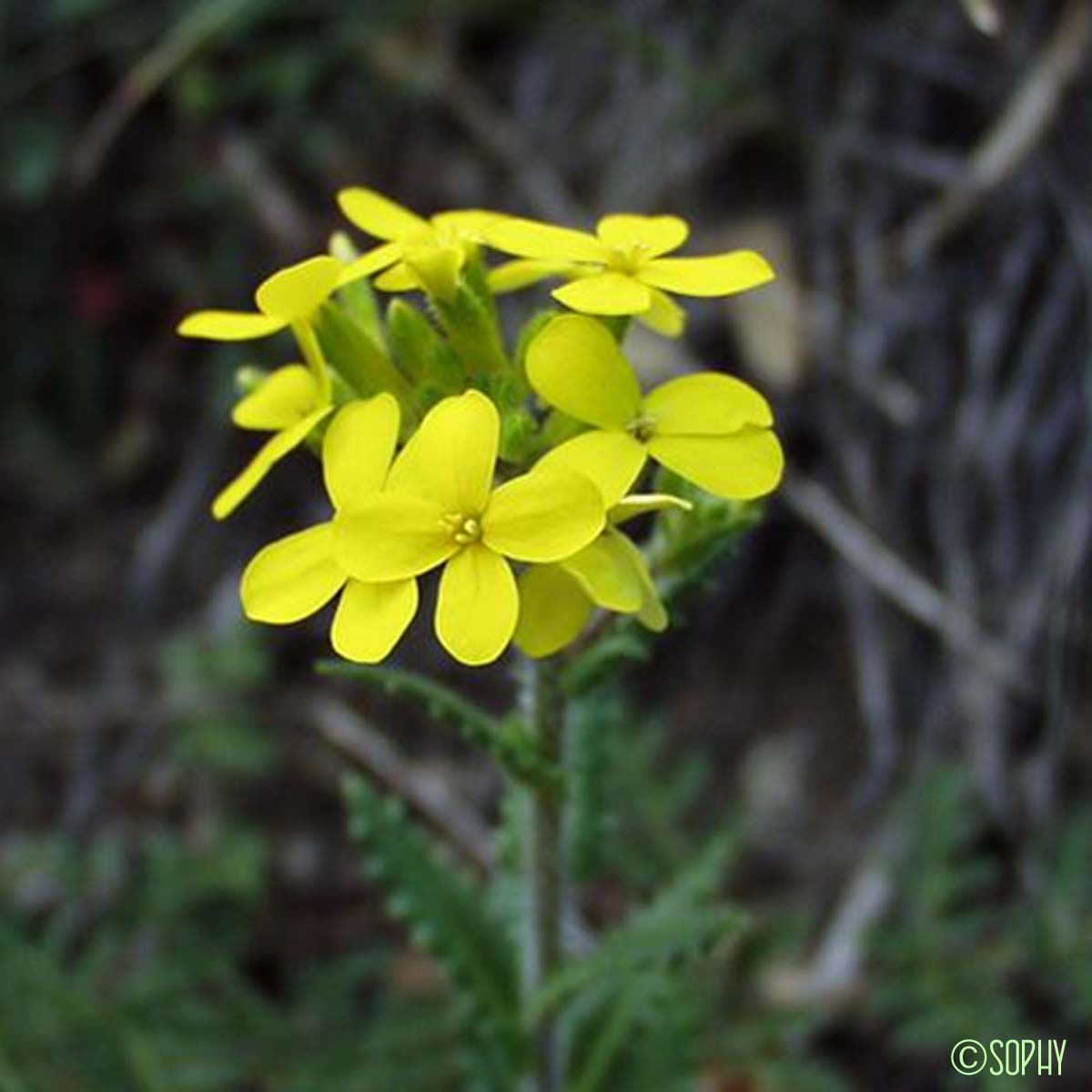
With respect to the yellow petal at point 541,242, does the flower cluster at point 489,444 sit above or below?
below

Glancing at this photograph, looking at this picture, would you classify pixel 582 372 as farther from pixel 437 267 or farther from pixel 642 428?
pixel 437 267

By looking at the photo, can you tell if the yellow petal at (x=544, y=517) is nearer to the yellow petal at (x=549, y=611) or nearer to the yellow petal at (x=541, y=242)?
the yellow petal at (x=549, y=611)

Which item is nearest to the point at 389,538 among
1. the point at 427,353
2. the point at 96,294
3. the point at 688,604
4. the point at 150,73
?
the point at 427,353

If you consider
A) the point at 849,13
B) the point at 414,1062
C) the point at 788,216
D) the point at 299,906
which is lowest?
the point at 414,1062

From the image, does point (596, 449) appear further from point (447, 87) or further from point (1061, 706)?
point (447, 87)

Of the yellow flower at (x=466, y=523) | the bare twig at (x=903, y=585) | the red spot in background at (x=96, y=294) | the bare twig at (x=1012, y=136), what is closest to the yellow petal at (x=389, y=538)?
the yellow flower at (x=466, y=523)

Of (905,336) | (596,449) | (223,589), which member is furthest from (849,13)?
(596,449)
